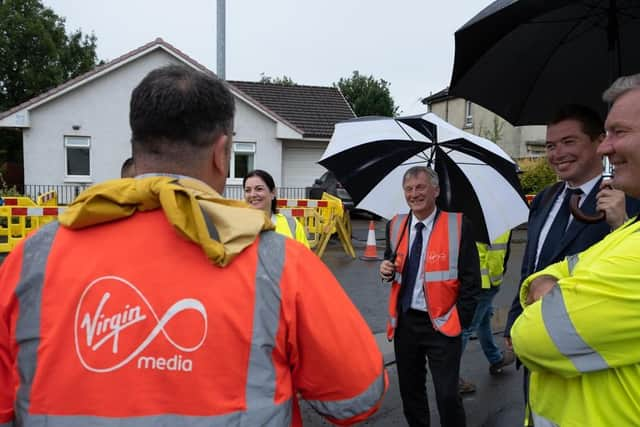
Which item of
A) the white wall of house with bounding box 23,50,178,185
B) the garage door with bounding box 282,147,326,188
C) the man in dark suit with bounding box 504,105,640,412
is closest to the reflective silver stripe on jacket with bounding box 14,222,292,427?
the man in dark suit with bounding box 504,105,640,412

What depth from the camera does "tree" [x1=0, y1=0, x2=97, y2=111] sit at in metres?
31.3

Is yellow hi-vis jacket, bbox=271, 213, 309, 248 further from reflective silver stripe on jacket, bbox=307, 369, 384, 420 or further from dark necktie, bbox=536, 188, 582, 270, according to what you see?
reflective silver stripe on jacket, bbox=307, 369, 384, 420

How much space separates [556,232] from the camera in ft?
8.32

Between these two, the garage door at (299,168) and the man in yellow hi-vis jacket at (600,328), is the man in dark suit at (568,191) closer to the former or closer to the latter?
the man in yellow hi-vis jacket at (600,328)

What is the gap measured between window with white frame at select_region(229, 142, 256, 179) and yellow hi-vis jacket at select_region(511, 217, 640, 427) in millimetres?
19102

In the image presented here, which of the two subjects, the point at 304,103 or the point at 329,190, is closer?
the point at 329,190

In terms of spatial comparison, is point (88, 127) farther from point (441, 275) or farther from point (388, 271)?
point (441, 275)

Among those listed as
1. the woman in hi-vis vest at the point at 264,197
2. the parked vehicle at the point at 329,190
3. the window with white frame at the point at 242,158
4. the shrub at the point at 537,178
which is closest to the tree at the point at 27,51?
the window with white frame at the point at 242,158

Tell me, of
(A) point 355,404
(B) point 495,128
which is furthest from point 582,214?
(B) point 495,128

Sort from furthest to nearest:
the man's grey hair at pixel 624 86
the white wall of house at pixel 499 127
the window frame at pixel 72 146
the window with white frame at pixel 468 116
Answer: the window with white frame at pixel 468 116, the white wall of house at pixel 499 127, the window frame at pixel 72 146, the man's grey hair at pixel 624 86

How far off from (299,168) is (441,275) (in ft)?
62.7

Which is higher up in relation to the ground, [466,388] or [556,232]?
[556,232]

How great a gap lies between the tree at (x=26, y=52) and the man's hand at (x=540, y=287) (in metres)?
33.2

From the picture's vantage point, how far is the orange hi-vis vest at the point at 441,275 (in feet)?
11.0
